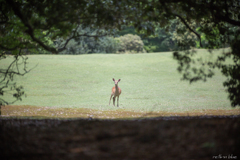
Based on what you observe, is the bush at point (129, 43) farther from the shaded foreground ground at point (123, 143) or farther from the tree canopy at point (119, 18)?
the shaded foreground ground at point (123, 143)

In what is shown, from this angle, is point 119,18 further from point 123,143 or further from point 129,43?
point 129,43

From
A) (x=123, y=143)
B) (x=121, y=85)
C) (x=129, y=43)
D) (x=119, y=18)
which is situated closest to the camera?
(x=123, y=143)

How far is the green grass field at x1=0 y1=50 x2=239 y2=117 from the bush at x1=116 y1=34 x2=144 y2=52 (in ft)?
28.1

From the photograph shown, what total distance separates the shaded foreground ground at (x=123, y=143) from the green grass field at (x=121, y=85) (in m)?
8.61

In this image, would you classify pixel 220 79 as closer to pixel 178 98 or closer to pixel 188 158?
pixel 178 98

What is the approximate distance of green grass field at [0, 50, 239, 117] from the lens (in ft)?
54.4

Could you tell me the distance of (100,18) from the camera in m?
6.61

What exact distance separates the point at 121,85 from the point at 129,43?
1787cm

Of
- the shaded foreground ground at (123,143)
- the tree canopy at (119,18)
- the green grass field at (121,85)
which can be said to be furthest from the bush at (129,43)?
the shaded foreground ground at (123,143)

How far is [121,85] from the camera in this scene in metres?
21.1

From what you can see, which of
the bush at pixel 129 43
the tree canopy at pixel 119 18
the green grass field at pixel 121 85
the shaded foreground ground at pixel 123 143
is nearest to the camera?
the shaded foreground ground at pixel 123 143

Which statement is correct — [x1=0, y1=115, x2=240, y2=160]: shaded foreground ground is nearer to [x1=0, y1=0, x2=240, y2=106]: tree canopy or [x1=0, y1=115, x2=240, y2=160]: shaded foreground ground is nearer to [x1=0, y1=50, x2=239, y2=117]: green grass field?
[x1=0, y1=0, x2=240, y2=106]: tree canopy

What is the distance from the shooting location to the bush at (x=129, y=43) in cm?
3744

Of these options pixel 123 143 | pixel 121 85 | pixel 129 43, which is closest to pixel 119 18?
pixel 123 143
